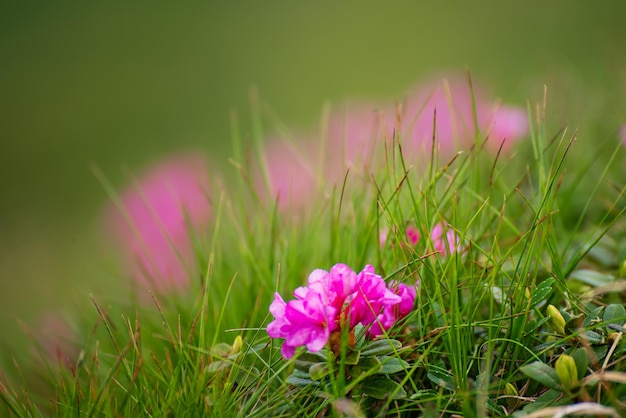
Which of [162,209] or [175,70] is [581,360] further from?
[175,70]

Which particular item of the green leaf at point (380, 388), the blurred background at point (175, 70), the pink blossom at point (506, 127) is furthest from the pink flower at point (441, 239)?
the blurred background at point (175, 70)

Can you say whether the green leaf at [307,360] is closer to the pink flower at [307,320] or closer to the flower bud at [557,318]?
the pink flower at [307,320]

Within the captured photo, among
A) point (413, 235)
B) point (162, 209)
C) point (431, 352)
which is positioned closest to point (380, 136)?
point (413, 235)

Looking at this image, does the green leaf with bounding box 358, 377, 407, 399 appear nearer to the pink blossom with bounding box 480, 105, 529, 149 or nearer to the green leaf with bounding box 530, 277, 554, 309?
the green leaf with bounding box 530, 277, 554, 309

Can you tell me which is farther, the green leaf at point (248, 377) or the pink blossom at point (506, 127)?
the pink blossom at point (506, 127)

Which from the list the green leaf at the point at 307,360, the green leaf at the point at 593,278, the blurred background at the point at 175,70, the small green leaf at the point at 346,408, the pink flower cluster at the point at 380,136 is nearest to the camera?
the small green leaf at the point at 346,408

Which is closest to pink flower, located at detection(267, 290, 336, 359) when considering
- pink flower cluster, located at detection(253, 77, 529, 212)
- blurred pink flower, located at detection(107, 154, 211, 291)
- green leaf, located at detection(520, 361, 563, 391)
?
green leaf, located at detection(520, 361, 563, 391)
